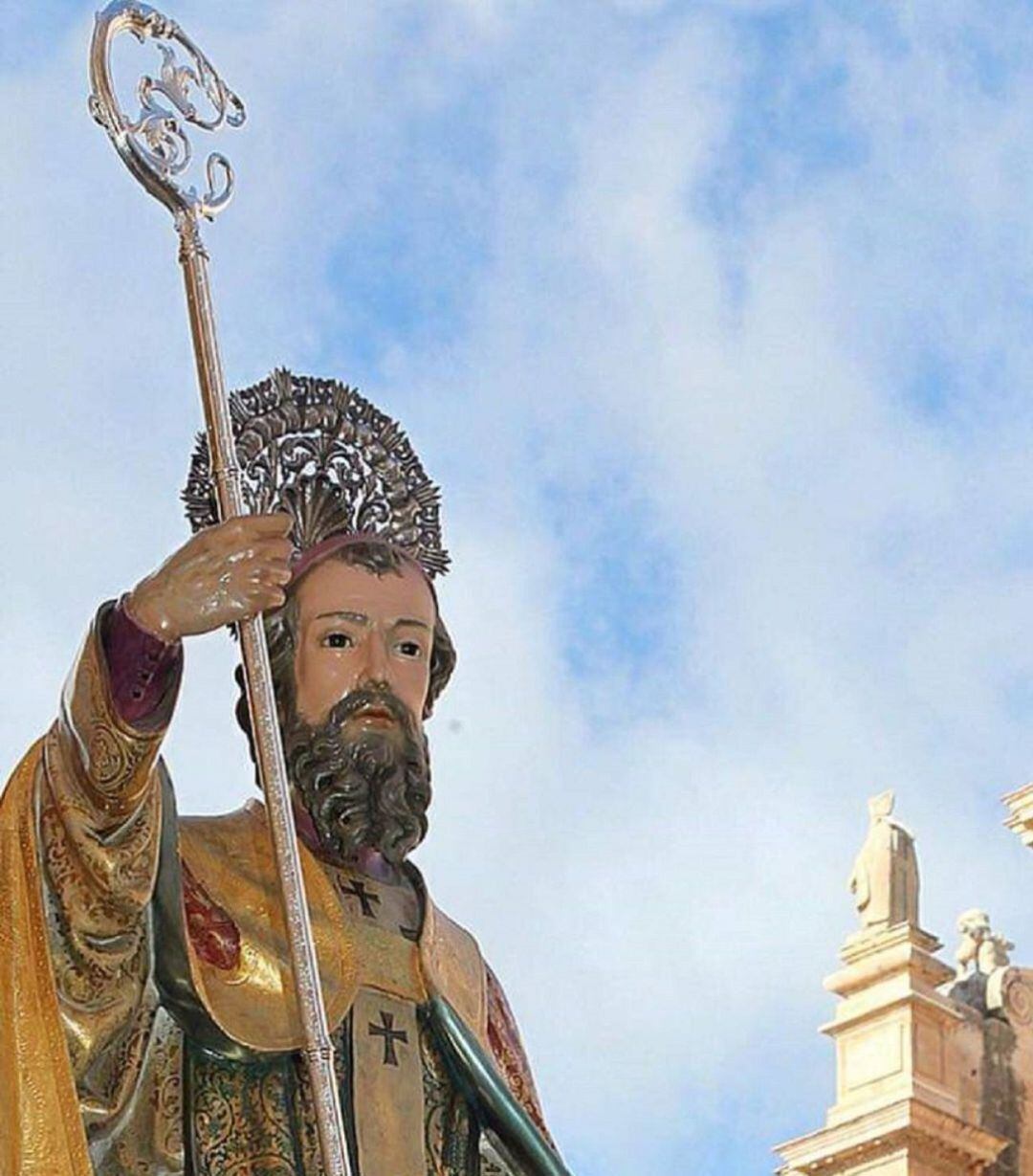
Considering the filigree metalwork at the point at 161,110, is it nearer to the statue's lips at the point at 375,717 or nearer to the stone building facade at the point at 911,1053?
the statue's lips at the point at 375,717

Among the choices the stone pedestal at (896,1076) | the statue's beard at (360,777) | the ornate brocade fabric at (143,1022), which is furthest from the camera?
the stone pedestal at (896,1076)

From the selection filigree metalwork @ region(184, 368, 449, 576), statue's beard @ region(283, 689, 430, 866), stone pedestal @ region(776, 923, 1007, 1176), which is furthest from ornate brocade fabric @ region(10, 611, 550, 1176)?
stone pedestal @ region(776, 923, 1007, 1176)

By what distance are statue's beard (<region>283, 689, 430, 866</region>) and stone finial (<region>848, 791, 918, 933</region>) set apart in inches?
499

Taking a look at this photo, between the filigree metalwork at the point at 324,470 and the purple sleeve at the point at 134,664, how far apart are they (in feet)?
2.61

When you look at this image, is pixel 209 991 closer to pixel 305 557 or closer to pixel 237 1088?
pixel 237 1088

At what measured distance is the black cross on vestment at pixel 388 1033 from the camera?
6973 millimetres

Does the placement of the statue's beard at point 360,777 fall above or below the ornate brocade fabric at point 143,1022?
above

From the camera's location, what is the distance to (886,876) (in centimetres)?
2002

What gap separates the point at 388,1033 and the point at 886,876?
1320cm

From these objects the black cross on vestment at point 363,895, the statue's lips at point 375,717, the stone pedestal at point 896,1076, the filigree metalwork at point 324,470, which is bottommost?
the black cross on vestment at point 363,895

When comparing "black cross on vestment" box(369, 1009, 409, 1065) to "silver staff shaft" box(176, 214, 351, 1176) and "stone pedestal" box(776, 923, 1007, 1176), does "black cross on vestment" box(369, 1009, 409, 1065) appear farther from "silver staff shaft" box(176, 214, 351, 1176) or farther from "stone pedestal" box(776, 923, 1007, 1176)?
"stone pedestal" box(776, 923, 1007, 1176)

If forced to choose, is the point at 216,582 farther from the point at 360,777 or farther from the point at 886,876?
the point at 886,876

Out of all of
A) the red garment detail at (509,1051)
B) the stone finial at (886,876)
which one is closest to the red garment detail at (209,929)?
the red garment detail at (509,1051)

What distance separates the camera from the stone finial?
65.1 ft
